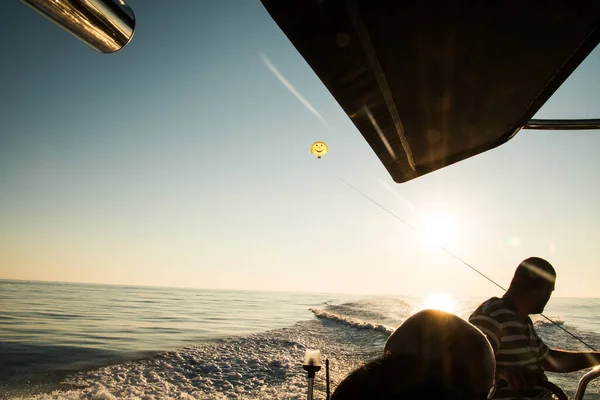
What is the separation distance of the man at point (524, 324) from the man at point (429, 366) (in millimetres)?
1765

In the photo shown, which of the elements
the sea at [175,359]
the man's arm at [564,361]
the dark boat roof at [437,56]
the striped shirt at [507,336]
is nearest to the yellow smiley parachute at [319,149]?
the dark boat roof at [437,56]

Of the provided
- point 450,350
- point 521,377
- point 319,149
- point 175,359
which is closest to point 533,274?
point 521,377

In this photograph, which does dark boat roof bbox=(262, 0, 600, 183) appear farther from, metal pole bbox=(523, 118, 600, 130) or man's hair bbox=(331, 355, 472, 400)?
man's hair bbox=(331, 355, 472, 400)

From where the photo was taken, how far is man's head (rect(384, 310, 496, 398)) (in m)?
0.77

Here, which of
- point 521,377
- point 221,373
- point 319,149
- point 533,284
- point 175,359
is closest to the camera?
point 521,377

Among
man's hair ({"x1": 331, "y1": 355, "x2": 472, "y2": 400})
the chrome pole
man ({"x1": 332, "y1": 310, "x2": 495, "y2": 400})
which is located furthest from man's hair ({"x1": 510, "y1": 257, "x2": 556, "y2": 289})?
the chrome pole

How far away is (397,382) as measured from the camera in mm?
727

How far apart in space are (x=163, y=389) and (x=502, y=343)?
8.70m

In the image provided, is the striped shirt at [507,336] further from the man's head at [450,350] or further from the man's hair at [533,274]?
the man's head at [450,350]

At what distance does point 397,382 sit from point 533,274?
90.6 inches

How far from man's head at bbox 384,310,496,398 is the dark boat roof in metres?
0.91

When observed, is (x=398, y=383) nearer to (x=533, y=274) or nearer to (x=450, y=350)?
(x=450, y=350)

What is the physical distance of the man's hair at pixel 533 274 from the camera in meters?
2.45

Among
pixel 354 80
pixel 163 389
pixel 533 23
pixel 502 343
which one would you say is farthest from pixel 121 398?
pixel 533 23
